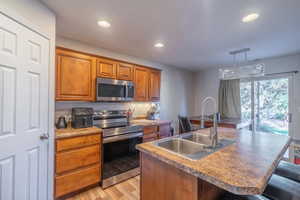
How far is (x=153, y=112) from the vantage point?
3.64 m

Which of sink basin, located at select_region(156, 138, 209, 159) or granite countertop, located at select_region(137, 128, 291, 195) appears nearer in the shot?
granite countertop, located at select_region(137, 128, 291, 195)

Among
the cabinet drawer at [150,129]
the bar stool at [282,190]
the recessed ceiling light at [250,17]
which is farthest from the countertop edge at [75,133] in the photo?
the recessed ceiling light at [250,17]

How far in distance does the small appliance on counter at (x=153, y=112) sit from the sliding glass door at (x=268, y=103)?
244 centimetres

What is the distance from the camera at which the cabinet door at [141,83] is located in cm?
318

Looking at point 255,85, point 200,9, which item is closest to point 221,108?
point 255,85

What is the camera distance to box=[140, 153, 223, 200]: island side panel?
100cm

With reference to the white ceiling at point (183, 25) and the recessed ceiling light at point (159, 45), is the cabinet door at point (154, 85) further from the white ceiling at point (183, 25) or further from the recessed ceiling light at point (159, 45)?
the recessed ceiling light at point (159, 45)

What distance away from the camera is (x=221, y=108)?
4312 millimetres

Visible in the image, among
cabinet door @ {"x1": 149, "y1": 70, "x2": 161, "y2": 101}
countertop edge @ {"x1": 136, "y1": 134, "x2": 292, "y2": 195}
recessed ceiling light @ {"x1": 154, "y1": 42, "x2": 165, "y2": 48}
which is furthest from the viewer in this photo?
cabinet door @ {"x1": 149, "y1": 70, "x2": 161, "y2": 101}

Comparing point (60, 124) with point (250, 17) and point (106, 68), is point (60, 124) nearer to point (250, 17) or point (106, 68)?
point (106, 68)

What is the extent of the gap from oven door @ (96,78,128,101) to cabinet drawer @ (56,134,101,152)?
2.43ft

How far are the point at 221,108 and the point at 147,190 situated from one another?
3750 mm

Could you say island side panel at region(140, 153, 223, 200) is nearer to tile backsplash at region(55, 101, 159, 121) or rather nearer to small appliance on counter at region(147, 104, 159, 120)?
tile backsplash at region(55, 101, 159, 121)

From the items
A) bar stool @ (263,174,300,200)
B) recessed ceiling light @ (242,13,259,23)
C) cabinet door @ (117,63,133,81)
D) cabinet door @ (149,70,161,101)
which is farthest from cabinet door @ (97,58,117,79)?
bar stool @ (263,174,300,200)
